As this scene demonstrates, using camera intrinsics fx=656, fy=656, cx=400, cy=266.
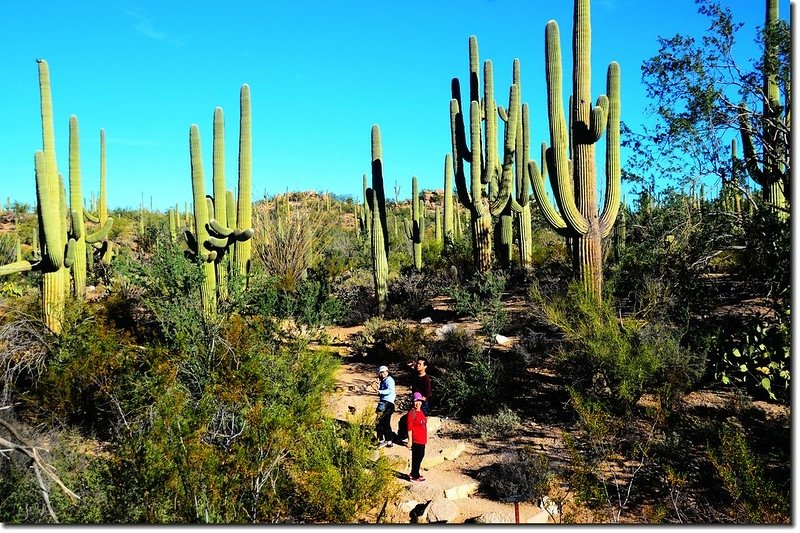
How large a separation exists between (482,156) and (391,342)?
188 inches

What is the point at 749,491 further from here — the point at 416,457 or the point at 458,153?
the point at 458,153

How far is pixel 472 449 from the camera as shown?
27.2 feet

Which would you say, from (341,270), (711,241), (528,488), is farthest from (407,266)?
(528,488)

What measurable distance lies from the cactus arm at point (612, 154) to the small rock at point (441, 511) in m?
5.72

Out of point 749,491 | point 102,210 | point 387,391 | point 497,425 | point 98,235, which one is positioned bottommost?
point 497,425

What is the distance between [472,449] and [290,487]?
319 cm

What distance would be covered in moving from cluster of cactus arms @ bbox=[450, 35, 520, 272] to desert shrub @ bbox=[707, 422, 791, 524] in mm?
8496

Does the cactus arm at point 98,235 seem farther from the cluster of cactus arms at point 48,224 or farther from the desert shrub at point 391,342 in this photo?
the desert shrub at point 391,342

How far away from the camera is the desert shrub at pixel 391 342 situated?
11.5m

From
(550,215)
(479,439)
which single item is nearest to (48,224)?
(479,439)

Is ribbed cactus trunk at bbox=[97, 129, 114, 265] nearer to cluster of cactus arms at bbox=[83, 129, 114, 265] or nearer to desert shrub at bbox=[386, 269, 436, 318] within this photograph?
cluster of cactus arms at bbox=[83, 129, 114, 265]

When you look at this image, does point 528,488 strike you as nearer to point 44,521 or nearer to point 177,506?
point 177,506

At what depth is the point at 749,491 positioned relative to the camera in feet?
18.0

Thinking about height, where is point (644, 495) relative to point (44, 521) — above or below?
below
